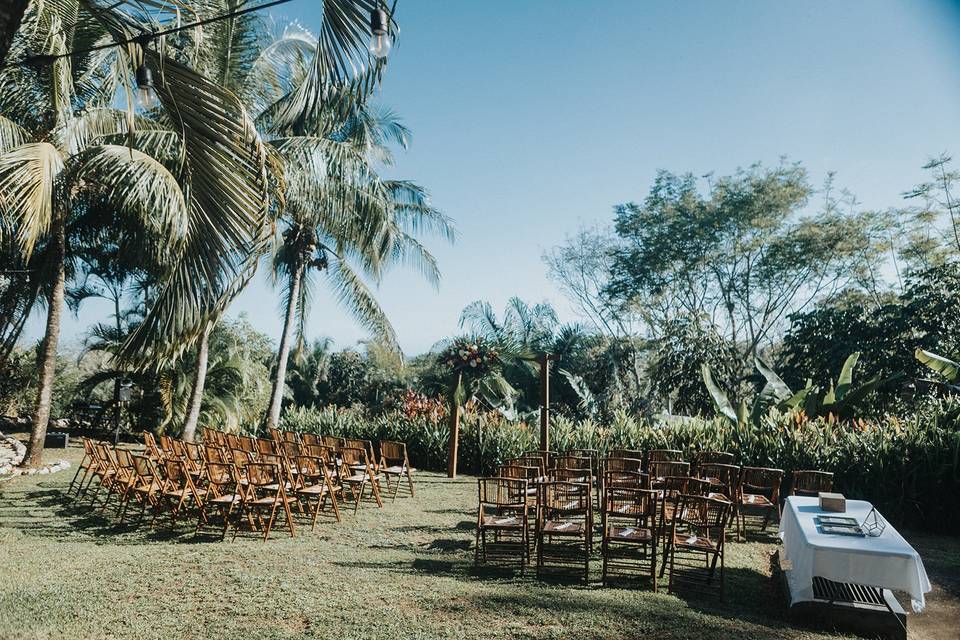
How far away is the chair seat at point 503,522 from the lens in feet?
21.3

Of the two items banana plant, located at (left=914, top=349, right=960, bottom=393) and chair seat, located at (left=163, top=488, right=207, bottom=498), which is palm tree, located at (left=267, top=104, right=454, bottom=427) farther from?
banana plant, located at (left=914, top=349, right=960, bottom=393)

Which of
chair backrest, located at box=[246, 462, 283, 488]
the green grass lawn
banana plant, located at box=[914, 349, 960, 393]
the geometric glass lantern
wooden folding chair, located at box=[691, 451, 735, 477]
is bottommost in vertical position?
the green grass lawn

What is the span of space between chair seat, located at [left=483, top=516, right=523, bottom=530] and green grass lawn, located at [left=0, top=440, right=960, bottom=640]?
47cm

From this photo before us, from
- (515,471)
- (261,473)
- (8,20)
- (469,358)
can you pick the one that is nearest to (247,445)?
(261,473)

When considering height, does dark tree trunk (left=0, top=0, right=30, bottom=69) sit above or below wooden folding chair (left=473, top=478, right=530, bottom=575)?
above

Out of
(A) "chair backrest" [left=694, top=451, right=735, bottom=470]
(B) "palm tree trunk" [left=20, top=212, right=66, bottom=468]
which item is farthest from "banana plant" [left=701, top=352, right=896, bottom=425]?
(B) "palm tree trunk" [left=20, top=212, right=66, bottom=468]

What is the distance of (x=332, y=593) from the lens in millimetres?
5555

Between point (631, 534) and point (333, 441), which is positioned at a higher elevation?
point (333, 441)

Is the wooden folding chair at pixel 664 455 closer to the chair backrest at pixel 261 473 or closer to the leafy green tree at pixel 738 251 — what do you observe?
the chair backrest at pixel 261 473

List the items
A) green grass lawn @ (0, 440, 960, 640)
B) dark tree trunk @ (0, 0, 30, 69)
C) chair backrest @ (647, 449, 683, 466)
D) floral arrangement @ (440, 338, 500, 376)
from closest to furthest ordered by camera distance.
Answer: dark tree trunk @ (0, 0, 30, 69)
green grass lawn @ (0, 440, 960, 640)
chair backrest @ (647, 449, 683, 466)
floral arrangement @ (440, 338, 500, 376)

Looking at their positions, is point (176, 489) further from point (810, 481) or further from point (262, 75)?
point (262, 75)

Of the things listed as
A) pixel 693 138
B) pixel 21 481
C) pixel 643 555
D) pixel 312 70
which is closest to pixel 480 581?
pixel 643 555

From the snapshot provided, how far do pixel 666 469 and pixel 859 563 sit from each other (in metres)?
3.46

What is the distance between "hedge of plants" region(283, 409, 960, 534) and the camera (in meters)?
9.28
